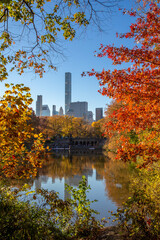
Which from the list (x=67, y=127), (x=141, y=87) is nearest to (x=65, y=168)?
(x=141, y=87)

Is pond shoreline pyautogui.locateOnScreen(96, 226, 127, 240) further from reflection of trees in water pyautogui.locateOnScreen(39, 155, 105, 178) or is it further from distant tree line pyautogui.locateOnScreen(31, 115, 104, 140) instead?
distant tree line pyautogui.locateOnScreen(31, 115, 104, 140)

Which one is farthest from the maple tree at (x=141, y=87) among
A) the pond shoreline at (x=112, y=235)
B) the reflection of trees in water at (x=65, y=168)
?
the reflection of trees in water at (x=65, y=168)

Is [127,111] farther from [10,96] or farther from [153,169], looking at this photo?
[153,169]

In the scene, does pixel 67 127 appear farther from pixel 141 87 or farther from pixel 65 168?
pixel 141 87

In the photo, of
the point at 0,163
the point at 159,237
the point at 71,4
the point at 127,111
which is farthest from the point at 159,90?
the point at 0,163

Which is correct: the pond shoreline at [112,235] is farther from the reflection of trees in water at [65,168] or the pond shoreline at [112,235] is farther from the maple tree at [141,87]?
the reflection of trees in water at [65,168]

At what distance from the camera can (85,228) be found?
4.69 meters

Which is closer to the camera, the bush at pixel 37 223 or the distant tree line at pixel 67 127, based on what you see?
the bush at pixel 37 223

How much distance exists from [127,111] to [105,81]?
1.44m

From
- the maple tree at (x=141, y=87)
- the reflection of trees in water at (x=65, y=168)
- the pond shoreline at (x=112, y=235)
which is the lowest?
the reflection of trees in water at (x=65, y=168)

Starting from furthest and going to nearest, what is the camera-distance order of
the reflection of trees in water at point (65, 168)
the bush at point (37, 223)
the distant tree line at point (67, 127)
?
the distant tree line at point (67, 127) → the reflection of trees in water at point (65, 168) → the bush at point (37, 223)

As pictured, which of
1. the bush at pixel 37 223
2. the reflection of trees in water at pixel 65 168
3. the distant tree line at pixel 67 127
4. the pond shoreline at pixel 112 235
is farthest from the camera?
the distant tree line at pixel 67 127

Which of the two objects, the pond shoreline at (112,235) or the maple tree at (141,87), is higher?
the maple tree at (141,87)

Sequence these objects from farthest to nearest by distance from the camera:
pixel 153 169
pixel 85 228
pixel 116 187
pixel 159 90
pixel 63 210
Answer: pixel 116 187 → pixel 153 169 → pixel 159 90 → pixel 63 210 → pixel 85 228
